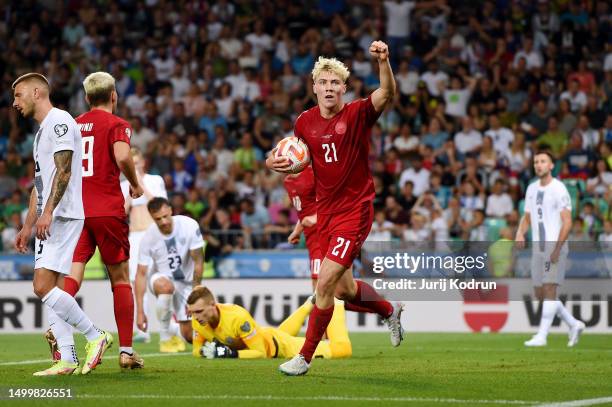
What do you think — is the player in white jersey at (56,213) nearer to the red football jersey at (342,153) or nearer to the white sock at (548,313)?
the red football jersey at (342,153)

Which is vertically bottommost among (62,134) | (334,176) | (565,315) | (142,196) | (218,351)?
(565,315)

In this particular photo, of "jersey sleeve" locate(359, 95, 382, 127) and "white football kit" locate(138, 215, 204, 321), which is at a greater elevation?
"jersey sleeve" locate(359, 95, 382, 127)

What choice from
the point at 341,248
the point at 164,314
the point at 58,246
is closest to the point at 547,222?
the point at 164,314

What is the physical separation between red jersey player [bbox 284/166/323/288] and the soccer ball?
9.94 feet

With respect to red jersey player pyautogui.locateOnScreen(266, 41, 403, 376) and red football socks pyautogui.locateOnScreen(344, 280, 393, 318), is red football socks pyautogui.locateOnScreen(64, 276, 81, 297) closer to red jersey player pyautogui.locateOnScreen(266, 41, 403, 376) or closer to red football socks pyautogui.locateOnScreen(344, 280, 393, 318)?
red jersey player pyautogui.locateOnScreen(266, 41, 403, 376)

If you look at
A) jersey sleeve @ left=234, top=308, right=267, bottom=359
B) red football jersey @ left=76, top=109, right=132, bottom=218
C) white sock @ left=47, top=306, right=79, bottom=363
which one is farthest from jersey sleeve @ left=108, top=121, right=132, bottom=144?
jersey sleeve @ left=234, top=308, right=267, bottom=359

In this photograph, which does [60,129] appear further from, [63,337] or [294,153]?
[294,153]

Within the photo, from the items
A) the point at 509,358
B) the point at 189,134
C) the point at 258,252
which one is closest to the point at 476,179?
the point at 258,252

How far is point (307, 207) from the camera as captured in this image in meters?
13.1

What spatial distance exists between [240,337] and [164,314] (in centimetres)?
241

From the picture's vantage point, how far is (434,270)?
1884cm

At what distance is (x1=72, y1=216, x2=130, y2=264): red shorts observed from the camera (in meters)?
9.79

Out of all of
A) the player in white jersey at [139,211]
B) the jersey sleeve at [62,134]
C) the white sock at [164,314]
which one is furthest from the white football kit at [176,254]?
the jersey sleeve at [62,134]

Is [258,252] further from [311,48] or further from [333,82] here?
[333,82]
